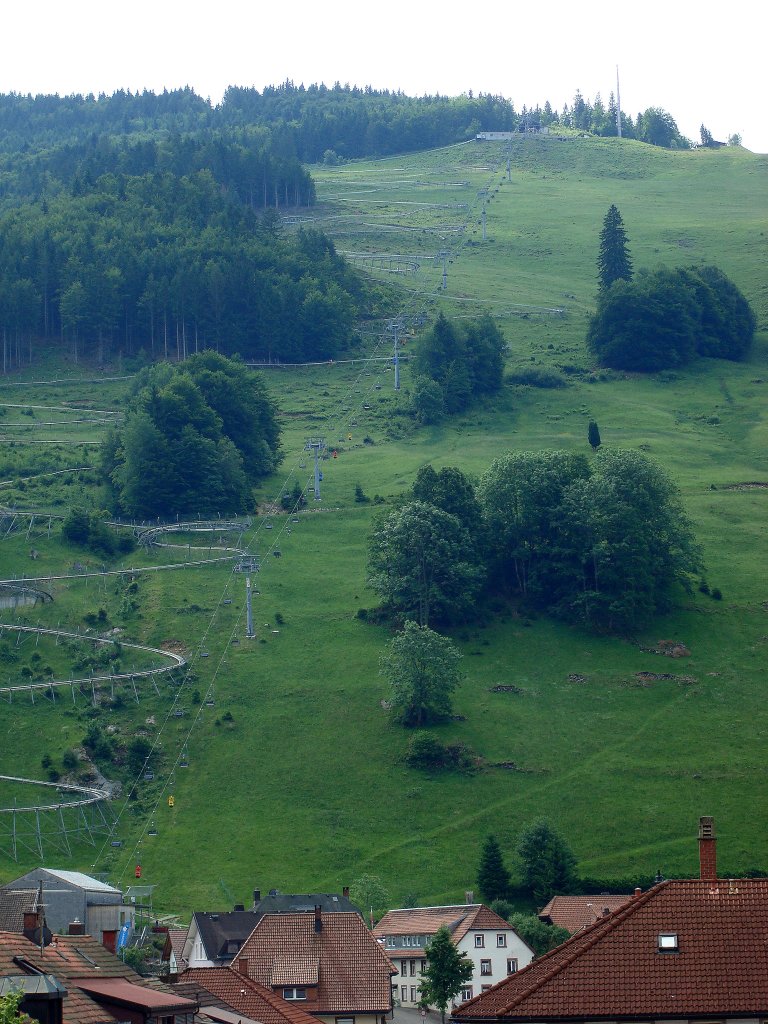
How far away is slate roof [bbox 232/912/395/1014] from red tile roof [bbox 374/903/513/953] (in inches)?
1041

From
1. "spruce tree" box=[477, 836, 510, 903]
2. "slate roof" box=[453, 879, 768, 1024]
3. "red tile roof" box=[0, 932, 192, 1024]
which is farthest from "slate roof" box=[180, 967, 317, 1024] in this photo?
"spruce tree" box=[477, 836, 510, 903]

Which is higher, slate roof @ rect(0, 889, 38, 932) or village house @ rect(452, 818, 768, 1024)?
village house @ rect(452, 818, 768, 1024)

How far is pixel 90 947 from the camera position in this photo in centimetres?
3997

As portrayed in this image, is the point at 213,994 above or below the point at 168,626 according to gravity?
above

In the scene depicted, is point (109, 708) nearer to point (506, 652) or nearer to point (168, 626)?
point (168, 626)

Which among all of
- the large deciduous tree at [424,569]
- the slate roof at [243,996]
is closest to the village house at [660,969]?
the slate roof at [243,996]

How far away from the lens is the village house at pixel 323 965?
6888 cm

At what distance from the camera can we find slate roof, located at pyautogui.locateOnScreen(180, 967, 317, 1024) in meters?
55.4

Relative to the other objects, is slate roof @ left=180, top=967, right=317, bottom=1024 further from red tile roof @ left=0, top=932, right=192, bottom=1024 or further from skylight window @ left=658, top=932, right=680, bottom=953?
skylight window @ left=658, top=932, right=680, bottom=953

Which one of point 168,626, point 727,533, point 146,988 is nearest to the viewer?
point 146,988

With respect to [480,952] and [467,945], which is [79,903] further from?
[480,952]

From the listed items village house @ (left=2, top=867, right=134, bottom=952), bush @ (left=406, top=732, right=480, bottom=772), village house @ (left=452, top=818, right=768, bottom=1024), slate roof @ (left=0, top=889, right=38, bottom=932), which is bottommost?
bush @ (left=406, top=732, right=480, bottom=772)

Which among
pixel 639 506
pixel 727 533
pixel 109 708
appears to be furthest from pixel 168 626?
pixel 727 533

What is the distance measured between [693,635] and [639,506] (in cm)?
1408
